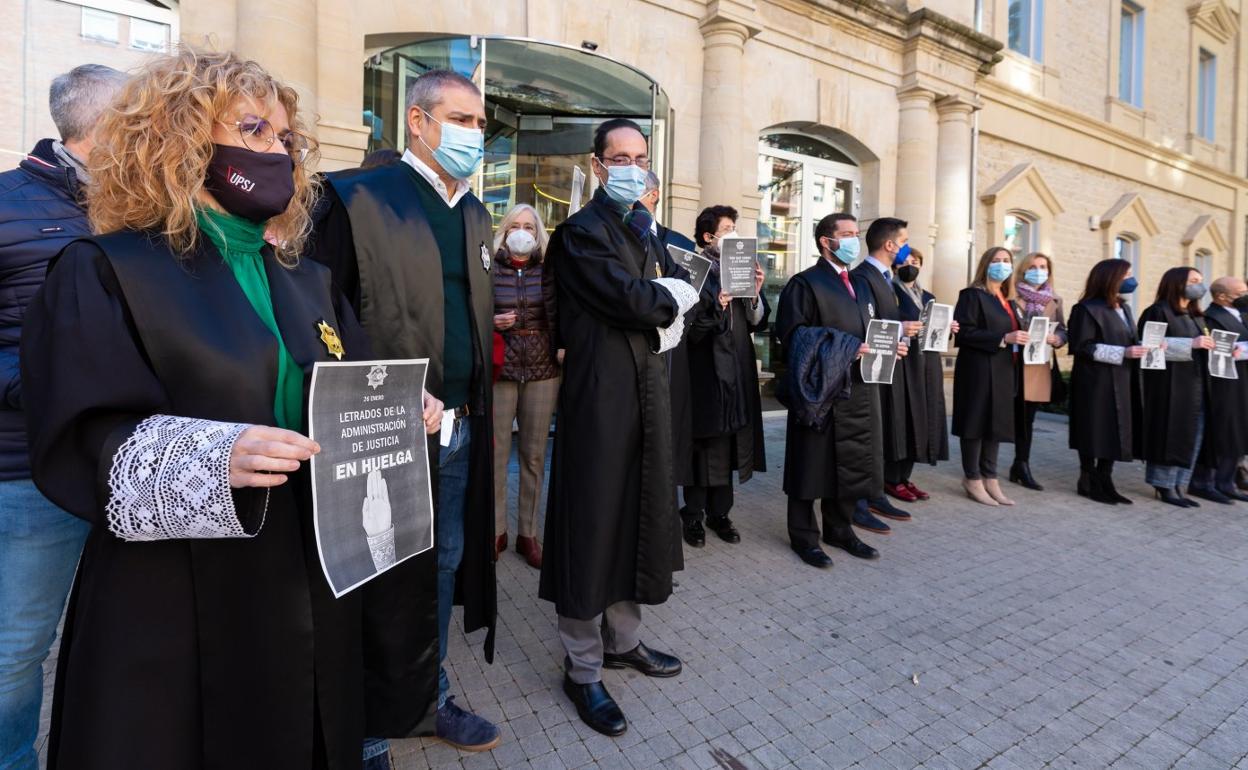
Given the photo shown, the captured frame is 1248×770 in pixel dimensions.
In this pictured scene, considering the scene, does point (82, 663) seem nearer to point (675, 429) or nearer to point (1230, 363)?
point (675, 429)

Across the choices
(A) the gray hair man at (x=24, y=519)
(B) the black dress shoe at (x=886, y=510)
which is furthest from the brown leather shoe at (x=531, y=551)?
(B) the black dress shoe at (x=886, y=510)

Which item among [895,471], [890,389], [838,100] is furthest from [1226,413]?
[838,100]

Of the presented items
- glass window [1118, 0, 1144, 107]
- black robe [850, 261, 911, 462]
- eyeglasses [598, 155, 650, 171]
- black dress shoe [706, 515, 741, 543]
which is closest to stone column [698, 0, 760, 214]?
black robe [850, 261, 911, 462]

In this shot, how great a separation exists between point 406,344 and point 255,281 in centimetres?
68

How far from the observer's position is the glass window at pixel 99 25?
536cm

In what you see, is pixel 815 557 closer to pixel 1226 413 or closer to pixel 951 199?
pixel 1226 413

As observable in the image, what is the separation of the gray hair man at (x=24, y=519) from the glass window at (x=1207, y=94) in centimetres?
2600

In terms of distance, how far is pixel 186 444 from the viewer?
121cm

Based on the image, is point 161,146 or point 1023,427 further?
point 1023,427

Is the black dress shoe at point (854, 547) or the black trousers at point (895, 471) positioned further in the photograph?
the black trousers at point (895, 471)

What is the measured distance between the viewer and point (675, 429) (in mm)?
4363

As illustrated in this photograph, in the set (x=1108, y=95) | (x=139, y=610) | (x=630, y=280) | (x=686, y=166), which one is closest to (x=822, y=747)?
(x=630, y=280)

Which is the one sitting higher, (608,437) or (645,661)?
(608,437)

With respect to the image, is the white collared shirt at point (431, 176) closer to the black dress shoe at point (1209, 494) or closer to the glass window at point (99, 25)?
the glass window at point (99, 25)
